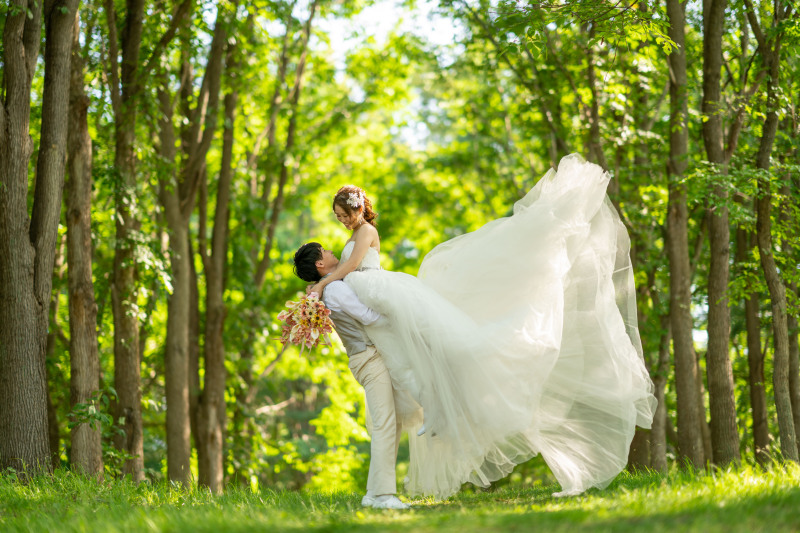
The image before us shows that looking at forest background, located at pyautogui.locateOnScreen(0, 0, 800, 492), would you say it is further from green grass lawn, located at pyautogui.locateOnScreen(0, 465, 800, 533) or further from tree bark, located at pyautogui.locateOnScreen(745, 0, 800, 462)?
green grass lawn, located at pyautogui.locateOnScreen(0, 465, 800, 533)

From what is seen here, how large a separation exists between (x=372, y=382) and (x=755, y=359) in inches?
294

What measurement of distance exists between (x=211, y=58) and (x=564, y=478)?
368 inches

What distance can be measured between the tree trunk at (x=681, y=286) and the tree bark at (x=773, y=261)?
1045 mm

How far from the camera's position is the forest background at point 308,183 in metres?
7.78

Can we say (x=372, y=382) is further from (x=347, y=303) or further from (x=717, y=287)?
(x=717, y=287)

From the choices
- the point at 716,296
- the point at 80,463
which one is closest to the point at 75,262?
the point at 80,463

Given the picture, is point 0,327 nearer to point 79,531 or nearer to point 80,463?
point 80,463

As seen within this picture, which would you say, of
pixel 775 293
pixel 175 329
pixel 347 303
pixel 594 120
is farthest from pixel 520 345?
pixel 175 329

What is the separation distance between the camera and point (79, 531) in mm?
4840

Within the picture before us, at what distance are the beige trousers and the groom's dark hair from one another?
83cm

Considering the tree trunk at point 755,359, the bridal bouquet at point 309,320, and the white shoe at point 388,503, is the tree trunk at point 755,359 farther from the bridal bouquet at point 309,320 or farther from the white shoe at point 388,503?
the bridal bouquet at point 309,320

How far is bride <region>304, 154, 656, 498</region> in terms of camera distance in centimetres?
587

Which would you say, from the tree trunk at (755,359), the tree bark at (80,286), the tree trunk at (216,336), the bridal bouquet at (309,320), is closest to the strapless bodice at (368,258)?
the bridal bouquet at (309,320)

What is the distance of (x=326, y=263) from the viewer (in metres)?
6.68
